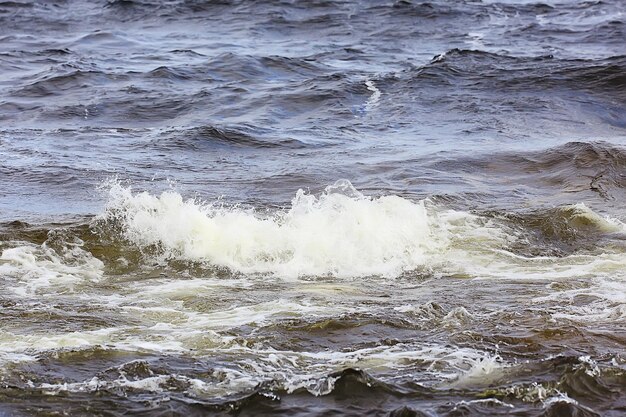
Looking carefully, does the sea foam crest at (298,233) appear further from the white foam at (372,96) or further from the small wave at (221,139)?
the white foam at (372,96)

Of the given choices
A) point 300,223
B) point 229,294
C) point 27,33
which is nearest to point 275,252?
point 300,223

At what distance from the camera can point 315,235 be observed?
25.7 ft

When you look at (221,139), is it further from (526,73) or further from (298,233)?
(526,73)

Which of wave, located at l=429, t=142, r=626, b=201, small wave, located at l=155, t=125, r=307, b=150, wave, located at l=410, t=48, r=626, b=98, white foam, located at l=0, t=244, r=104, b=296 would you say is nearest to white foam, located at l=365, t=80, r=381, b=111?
wave, located at l=410, t=48, r=626, b=98

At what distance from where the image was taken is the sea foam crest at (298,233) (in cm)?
748

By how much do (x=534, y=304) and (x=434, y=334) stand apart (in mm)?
890

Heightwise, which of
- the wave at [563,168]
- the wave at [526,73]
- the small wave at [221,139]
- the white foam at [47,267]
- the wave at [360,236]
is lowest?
the wave at [526,73]

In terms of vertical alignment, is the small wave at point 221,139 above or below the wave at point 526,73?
above

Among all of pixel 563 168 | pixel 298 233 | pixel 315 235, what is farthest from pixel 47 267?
pixel 563 168

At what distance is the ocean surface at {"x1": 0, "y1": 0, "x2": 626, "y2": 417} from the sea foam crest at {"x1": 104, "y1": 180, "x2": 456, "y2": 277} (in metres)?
0.02

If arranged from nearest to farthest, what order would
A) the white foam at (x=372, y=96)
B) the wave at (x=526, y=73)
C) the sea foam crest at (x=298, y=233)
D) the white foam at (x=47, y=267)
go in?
1. the white foam at (x=47, y=267)
2. the sea foam crest at (x=298, y=233)
3. the white foam at (x=372, y=96)
4. the wave at (x=526, y=73)

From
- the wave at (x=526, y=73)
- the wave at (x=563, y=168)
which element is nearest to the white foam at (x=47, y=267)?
the wave at (x=563, y=168)

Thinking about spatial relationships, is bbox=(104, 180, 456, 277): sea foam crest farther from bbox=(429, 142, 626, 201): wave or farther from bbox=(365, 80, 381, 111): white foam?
bbox=(365, 80, 381, 111): white foam

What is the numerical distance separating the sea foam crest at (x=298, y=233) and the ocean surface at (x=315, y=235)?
0.02 meters
